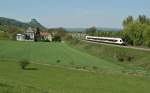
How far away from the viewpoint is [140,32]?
96500 mm

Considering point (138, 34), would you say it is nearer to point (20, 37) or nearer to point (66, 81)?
point (66, 81)

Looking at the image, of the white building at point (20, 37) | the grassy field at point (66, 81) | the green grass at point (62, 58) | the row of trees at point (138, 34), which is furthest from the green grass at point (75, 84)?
the white building at point (20, 37)

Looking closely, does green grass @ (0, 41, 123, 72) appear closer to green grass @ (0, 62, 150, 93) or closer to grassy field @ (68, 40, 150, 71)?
grassy field @ (68, 40, 150, 71)

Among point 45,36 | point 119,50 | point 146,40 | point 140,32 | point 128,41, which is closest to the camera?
point 119,50

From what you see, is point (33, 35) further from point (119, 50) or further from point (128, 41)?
point (119, 50)

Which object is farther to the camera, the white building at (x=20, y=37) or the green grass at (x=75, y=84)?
the white building at (x=20, y=37)

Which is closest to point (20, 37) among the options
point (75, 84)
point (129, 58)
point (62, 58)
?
point (62, 58)

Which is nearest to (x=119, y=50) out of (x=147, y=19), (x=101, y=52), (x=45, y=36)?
(x=101, y=52)

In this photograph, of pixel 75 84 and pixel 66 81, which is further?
pixel 66 81

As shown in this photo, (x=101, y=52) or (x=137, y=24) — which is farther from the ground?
(x=137, y=24)

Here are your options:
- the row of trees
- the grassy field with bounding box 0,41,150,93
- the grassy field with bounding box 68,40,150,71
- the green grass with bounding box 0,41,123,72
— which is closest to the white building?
the row of trees

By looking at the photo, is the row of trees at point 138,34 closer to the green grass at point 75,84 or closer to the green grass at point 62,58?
the green grass at point 62,58

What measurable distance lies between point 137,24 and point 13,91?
93929mm

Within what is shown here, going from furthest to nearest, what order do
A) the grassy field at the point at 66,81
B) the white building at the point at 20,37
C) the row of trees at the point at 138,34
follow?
the white building at the point at 20,37, the row of trees at the point at 138,34, the grassy field at the point at 66,81
